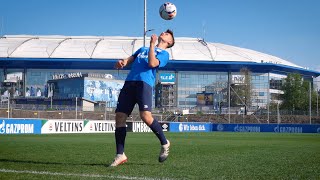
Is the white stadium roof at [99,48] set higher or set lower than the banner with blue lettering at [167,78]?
higher

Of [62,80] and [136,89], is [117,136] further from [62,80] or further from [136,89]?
[62,80]

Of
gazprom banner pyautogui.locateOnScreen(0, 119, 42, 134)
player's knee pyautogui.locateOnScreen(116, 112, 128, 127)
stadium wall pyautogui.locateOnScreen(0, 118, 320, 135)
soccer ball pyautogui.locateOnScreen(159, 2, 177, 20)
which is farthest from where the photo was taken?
stadium wall pyautogui.locateOnScreen(0, 118, 320, 135)

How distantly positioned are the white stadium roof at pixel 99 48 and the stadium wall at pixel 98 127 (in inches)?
1960

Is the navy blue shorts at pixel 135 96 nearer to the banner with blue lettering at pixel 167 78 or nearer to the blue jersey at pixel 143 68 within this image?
the blue jersey at pixel 143 68

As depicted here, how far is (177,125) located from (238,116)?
51.7 feet

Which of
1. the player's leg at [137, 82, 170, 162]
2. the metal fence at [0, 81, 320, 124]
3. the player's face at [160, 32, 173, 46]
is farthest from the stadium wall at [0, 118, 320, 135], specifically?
the player's leg at [137, 82, 170, 162]

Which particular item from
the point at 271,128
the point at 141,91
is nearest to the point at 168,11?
the point at 141,91

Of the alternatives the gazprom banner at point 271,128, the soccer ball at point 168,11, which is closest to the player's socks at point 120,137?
the soccer ball at point 168,11

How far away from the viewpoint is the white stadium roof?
308 ft

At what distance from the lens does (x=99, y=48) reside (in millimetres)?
97062

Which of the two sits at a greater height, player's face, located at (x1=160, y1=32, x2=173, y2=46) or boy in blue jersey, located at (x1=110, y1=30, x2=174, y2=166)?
player's face, located at (x1=160, y1=32, x2=173, y2=46)

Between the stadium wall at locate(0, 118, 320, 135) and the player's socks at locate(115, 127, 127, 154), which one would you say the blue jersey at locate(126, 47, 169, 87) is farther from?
the stadium wall at locate(0, 118, 320, 135)

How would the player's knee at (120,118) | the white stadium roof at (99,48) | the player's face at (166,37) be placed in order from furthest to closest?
the white stadium roof at (99,48)
the player's face at (166,37)
the player's knee at (120,118)

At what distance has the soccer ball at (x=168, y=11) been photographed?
24.6 feet
